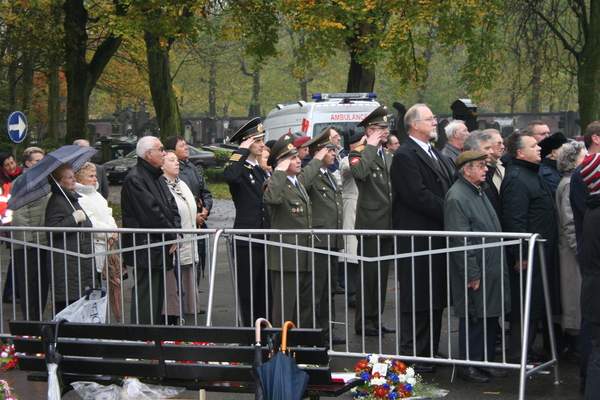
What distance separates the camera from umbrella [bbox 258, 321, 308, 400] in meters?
4.10

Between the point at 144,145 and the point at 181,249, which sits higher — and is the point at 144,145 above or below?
above

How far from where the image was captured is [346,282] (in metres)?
6.34

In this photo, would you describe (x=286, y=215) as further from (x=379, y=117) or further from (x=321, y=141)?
(x=379, y=117)

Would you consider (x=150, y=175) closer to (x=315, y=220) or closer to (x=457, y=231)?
(x=315, y=220)

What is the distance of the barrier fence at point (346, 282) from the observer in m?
5.84

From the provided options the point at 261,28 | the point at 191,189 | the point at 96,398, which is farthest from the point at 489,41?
the point at 96,398

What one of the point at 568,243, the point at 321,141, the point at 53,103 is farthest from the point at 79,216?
the point at 53,103

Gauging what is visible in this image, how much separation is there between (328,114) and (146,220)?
9.37 metres

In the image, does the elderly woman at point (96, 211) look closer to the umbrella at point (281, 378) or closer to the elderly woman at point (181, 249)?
the elderly woman at point (181, 249)

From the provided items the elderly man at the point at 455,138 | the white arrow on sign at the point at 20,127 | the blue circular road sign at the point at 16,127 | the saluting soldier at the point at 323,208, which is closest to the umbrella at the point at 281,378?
the saluting soldier at the point at 323,208

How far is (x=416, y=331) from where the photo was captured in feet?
21.2

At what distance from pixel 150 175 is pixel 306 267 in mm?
1714

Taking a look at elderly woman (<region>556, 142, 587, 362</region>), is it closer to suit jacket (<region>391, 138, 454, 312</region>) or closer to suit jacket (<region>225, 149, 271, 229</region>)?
suit jacket (<region>391, 138, 454, 312</region>)

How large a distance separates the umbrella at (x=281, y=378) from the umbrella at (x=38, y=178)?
3.29 m
